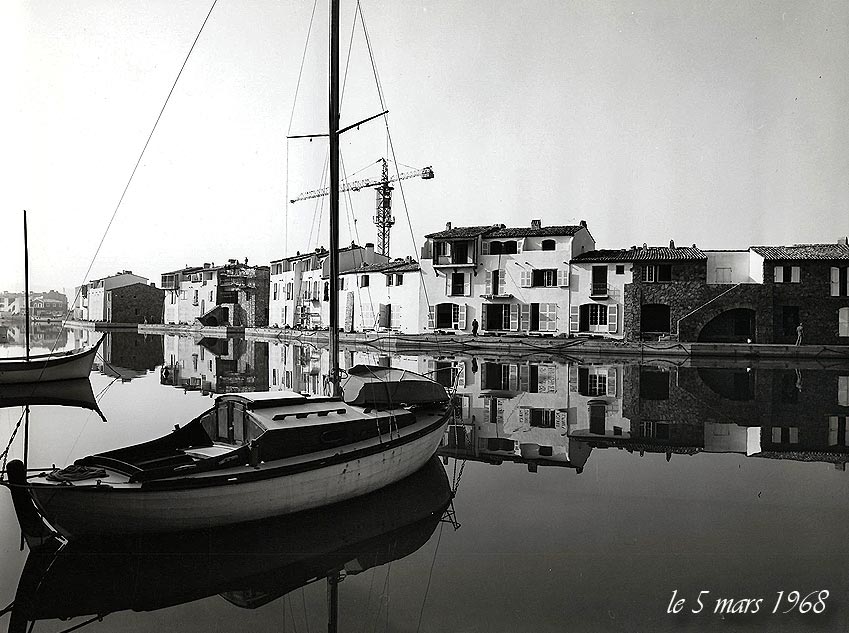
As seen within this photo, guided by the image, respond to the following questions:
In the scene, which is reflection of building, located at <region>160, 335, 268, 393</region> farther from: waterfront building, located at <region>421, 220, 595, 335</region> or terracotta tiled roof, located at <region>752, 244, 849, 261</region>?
terracotta tiled roof, located at <region>752, 244, 849, 261</region>

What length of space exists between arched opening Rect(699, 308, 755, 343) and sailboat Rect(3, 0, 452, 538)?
1049 inches

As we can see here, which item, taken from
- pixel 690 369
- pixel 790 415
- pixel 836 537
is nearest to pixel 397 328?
pixel 690 369

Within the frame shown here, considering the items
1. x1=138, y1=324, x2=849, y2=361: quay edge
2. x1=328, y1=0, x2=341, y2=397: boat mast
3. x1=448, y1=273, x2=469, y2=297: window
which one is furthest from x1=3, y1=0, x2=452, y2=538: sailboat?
x1=448, y1=273, x2=469, y2=297: window

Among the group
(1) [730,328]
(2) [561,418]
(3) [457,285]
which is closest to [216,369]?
(2) [561,418]

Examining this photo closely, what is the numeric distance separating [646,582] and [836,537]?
267cm

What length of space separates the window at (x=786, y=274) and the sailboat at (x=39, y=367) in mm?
30066

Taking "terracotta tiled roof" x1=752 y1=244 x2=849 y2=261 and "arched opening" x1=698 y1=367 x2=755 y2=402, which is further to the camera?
"terracotta tiled roof" x1=752 y1=244 x2=849 y2=261

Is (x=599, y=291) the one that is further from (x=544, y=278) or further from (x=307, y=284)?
(x=307, y=284)

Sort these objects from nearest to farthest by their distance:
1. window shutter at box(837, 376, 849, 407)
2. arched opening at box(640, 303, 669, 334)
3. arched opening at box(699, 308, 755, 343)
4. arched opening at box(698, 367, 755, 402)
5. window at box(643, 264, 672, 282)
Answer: window shutter at box(837, 376, 849, 407) < arched opening at box(698, 367, 755, 402) < arched opening at box(699, 308, 755, 343) < window at box(643, 264, 672, 282) < arched opening at box(640, 303, 669, 334)

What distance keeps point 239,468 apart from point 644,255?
29.3 m

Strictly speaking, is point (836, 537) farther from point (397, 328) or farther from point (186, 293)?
point (186, 293)

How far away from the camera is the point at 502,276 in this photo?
33.8 m

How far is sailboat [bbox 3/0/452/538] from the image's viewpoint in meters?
5.73

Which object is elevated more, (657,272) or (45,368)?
(657,272)
